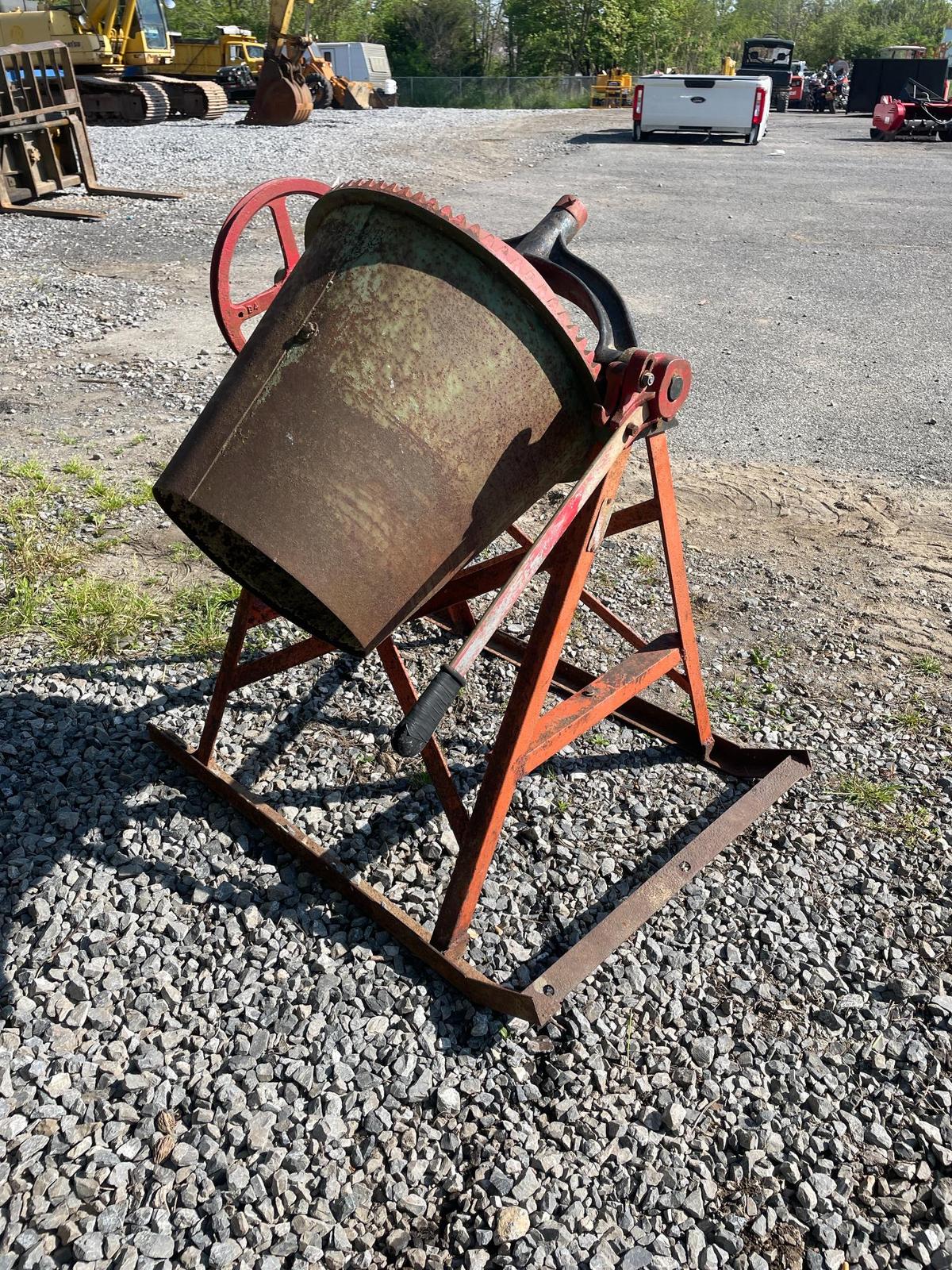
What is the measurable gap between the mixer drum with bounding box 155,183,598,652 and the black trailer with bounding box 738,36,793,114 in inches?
1441

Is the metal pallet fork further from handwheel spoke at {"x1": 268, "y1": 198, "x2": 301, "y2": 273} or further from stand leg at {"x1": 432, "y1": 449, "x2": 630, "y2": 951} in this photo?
stand leg at {"x1": 432, "y1": 449, "x2": 630, "y2": 951}

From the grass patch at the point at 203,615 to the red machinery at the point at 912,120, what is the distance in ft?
72.0

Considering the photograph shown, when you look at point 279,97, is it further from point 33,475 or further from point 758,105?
point 33,475

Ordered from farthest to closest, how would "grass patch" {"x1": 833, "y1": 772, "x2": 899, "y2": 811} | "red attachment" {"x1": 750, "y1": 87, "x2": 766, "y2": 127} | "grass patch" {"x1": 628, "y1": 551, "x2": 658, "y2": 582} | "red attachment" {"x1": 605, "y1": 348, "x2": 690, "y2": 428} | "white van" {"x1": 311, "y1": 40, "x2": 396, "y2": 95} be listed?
"white van" {"x1": 311, "y1": 40, "x2": 396, "y2": 95}
"red attachment" {"x1": 750, "y1": 87, "x2": 766, "y2": 127}
"grass patch" {"x1": 628, "y1": 551, "x2": 658, "y2": 582}
"grass patch" {"x1": 833, "y1": 772, "x2": 899, "y2": 811}
"red attachment" {"x1": 605, "y1": 348, "x2": 690, "y2": 428}

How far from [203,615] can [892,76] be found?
115 ft

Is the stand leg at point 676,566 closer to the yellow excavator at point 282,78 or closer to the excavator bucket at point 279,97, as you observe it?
the yellow excavator at point 282,78

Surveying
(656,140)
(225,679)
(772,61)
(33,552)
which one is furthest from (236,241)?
(772,61)

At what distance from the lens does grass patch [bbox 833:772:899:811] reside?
3014 millimetres

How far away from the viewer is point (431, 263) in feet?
6.61

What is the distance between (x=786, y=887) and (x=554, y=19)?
1749 inches

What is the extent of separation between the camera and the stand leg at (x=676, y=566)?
2.60 metres

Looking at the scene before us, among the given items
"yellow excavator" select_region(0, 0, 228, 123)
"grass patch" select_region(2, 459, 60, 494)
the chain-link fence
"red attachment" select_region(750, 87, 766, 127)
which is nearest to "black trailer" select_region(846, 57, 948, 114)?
the chain-link fence

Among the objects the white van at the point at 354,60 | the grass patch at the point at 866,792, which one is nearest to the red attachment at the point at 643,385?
the grass patch at the point at 866,792

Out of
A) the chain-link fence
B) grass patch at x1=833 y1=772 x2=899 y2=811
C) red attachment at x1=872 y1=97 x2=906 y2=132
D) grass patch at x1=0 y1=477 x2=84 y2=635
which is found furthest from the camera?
the chain-link fence
